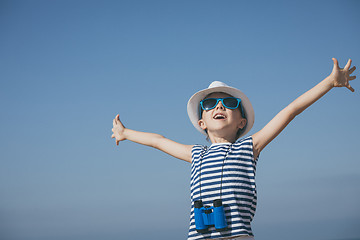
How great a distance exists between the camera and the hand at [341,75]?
4.71 metres

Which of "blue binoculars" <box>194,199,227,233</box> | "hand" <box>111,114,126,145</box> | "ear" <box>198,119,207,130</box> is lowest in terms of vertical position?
"blue binoculars" <box>194,199,227,233</box>

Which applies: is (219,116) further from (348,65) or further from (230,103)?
(348,65)

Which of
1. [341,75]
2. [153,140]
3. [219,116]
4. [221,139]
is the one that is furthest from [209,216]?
[341,75]

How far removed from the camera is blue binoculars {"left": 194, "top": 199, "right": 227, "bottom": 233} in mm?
4449

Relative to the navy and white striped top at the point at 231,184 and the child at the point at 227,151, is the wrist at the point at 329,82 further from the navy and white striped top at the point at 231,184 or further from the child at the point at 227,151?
the navy and white striped top at the point at 231,184

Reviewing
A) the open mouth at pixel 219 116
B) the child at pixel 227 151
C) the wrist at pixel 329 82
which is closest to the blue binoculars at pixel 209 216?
the child at pixel 227 151

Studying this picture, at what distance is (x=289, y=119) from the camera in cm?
484

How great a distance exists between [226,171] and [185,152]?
0.83 metres

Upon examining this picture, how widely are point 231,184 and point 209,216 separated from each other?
1.38 feet

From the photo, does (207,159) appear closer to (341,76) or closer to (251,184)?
(251,184)

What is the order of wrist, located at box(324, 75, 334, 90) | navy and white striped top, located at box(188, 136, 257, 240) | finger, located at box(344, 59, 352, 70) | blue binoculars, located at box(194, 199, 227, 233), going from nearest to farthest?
blue binoculars, located at box(194, 199, 227, 233) < navy and white striped top, located at box(188, 136, 257, 240) < wrist, located at box(324, 75, 334, 90) < finger, located at box(344, 59, 352, 70)

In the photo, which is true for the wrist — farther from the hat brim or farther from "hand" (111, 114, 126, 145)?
"hand" (111, 114, 126, 145)

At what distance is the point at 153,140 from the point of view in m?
5.70

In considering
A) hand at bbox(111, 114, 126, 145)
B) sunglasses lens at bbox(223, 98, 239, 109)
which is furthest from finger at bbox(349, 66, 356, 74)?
hand at bbox(111, 114, 126, 145)
